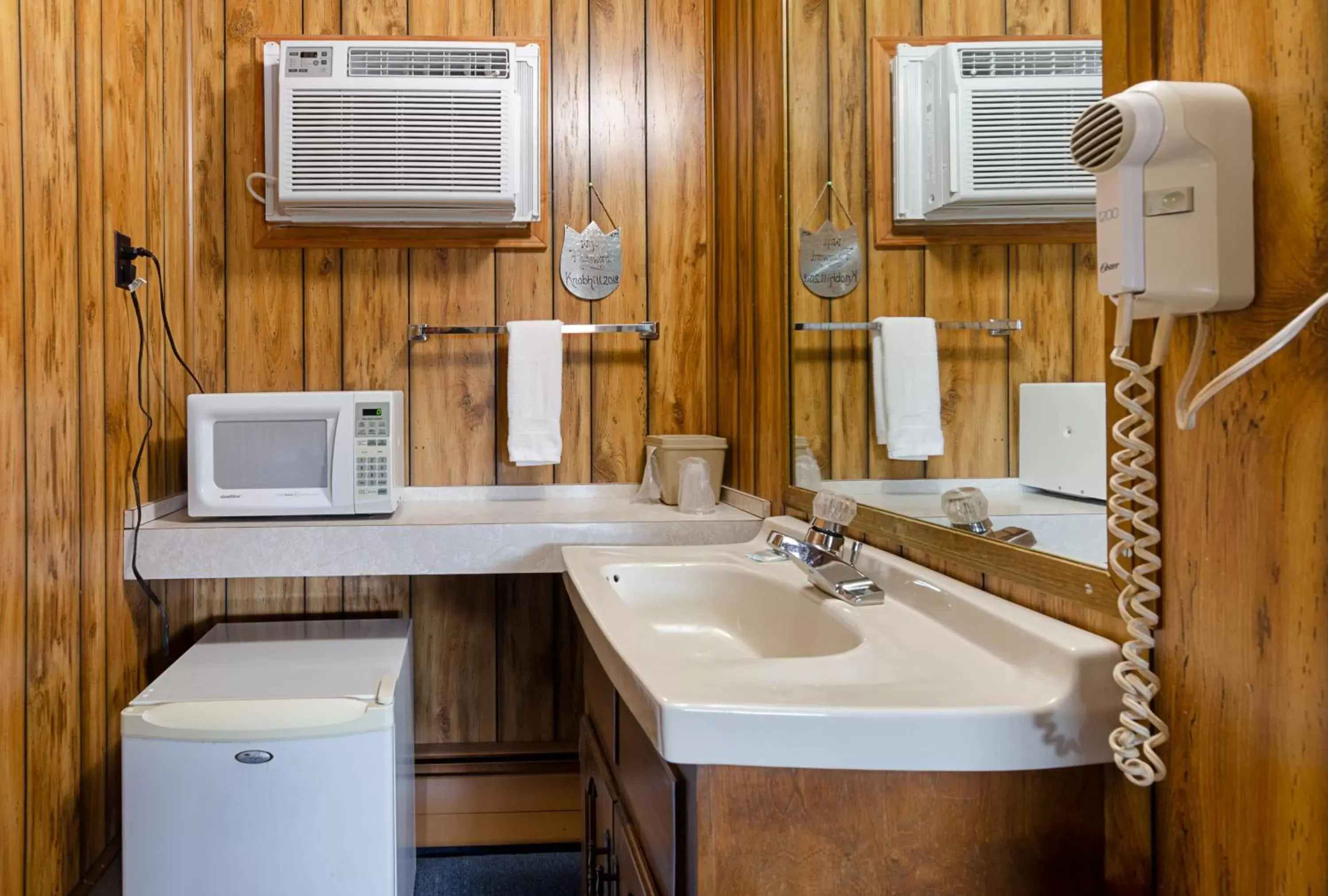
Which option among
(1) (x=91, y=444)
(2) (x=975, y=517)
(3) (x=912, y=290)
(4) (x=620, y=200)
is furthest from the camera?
(4) (x=620, y=200)

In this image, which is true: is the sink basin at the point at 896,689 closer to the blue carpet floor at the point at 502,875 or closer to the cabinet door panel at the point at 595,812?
the cabinet door panel at the point at 595,812

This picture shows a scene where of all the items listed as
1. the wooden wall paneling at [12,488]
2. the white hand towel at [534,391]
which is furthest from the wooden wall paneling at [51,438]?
the white hand towel at [534,391]

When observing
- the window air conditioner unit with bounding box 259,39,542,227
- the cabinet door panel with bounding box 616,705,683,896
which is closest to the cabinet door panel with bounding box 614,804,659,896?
the cabinet door panel with bounding box 616,705,683,896

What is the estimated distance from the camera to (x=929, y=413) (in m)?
1.04

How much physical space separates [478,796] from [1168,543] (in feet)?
5.98

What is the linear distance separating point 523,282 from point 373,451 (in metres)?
0.63

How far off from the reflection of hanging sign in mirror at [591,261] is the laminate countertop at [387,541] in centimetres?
67

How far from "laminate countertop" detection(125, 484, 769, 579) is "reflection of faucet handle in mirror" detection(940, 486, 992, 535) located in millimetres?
741

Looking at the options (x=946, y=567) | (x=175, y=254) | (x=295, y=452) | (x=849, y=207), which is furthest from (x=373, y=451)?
(x=946, y=567)

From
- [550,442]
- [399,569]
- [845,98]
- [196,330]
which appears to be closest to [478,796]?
[399,569]

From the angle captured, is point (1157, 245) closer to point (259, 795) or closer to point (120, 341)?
point (259, 795)

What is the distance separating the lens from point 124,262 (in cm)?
162

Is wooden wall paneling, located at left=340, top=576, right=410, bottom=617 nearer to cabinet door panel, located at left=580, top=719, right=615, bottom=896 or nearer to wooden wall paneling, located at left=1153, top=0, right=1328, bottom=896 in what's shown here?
cabinet door panel, located at left=580, top=719, right=615, bottom=896

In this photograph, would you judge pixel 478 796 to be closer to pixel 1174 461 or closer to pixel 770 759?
pixel 770 759
